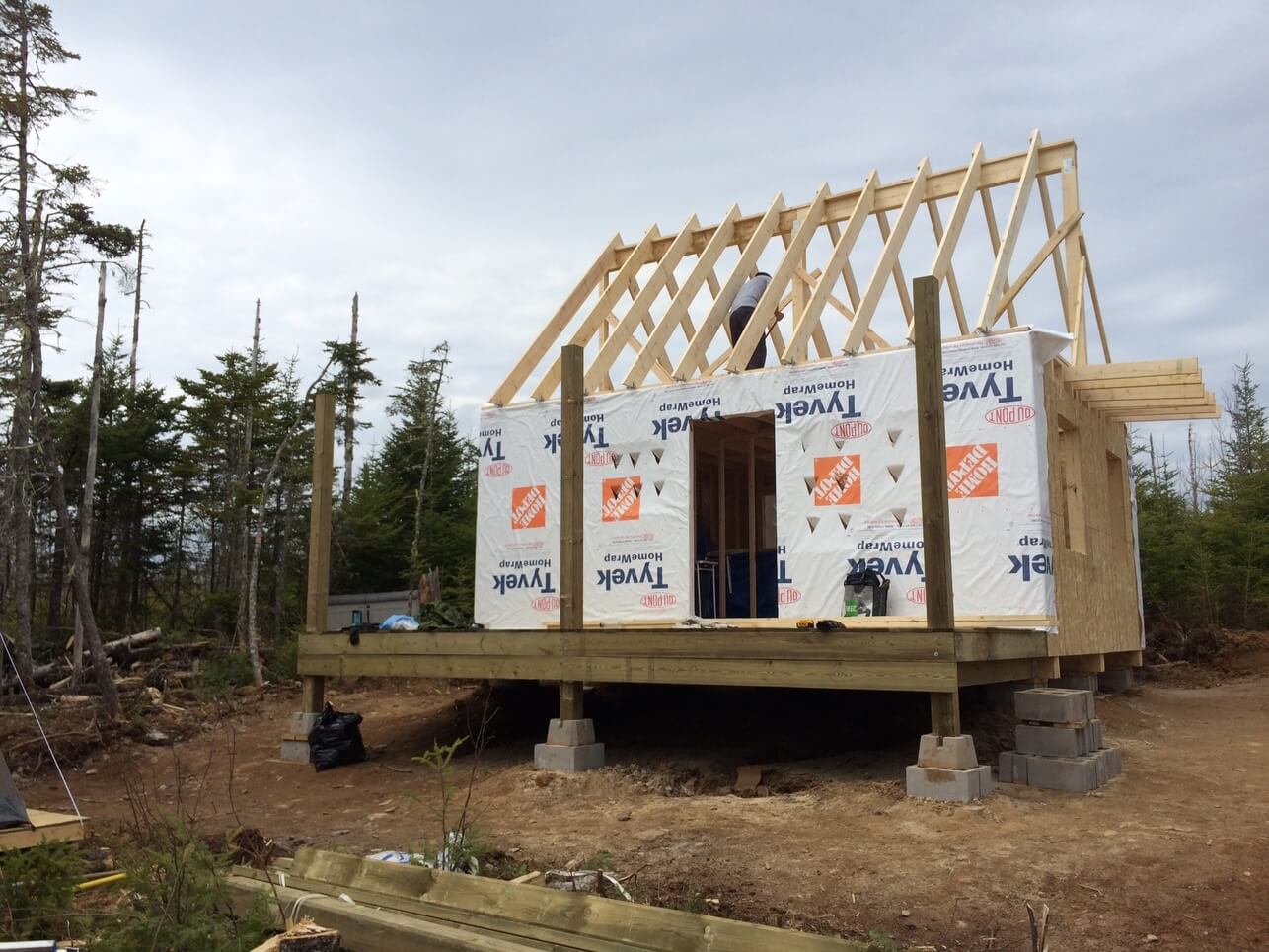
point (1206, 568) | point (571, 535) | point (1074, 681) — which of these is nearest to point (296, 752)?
point (571, 535)

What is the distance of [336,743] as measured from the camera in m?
10.1

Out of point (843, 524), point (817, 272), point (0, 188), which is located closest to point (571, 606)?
point (843, 524)

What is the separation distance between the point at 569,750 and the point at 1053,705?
4024 millimetres

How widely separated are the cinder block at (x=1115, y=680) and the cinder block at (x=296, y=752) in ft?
33.4

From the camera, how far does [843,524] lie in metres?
9.64

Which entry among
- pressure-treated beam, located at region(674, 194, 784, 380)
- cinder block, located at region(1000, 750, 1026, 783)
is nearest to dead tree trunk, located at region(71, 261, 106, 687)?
pressure-treated beam, located at region(674, 194, 784, 380)

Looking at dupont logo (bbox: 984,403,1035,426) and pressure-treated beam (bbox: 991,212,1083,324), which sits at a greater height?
pressure-treated beam (bbox: 991,212,1083,324)

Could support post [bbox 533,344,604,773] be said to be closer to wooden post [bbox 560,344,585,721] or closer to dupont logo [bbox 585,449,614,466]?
wooden post [bbox 560,344,585,721]

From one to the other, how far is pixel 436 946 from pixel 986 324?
7.58 meters

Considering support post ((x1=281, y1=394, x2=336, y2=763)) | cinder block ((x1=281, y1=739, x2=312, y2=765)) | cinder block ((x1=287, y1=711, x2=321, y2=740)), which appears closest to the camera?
cinder block ((x1=281, y1=739, x2=312, y2=765))

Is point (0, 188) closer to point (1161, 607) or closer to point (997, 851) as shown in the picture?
point (997, 851)

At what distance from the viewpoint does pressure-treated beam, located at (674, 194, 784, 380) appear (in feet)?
35.3

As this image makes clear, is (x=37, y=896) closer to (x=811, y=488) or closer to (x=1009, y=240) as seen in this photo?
(x=811, y=488)

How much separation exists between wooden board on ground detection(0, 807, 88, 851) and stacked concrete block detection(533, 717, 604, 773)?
376 centimetres
